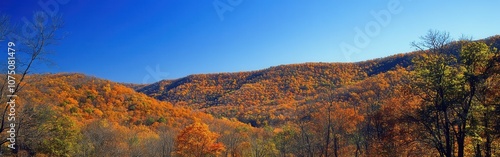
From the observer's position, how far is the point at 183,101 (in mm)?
155250

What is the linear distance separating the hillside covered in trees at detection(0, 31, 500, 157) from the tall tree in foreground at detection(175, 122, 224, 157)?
0.13 meters

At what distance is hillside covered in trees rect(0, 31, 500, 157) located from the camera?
51.5 feet

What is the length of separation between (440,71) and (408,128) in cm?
428

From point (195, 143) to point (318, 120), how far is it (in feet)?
52.4

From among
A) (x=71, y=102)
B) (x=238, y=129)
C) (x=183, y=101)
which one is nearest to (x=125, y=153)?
(x=238, y=129)

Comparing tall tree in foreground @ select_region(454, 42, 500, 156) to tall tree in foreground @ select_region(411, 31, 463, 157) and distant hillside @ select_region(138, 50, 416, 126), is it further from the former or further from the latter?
distant hillside @ select_region(138, 50, 416, 126)

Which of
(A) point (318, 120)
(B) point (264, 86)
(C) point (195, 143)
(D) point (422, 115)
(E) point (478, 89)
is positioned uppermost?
(B) point (264, 86)

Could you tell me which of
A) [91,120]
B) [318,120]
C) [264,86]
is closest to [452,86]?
[318,120]

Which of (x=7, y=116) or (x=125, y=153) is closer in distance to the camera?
(x=7, y=116)

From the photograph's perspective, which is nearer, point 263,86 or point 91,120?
point 91,120

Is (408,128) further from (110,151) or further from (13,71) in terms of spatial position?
(110,151)

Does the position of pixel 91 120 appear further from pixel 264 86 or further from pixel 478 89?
Answer: pixel 264 86

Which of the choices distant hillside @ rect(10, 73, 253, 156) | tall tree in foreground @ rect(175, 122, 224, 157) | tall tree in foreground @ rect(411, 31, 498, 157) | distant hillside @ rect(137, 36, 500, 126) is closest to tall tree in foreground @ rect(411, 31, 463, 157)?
tall tree in foreground @ rect(411, 31, 498, 157)

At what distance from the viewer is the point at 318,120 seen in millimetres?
38125
